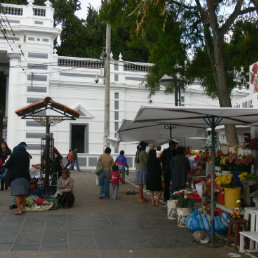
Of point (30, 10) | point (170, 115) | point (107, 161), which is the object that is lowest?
point (107, 161)

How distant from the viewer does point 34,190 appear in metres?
10.4

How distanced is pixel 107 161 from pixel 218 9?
5711mm

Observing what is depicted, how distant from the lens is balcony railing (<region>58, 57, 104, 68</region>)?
21641 millimetres

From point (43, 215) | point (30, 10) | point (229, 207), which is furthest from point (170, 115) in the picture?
point (30, 10)

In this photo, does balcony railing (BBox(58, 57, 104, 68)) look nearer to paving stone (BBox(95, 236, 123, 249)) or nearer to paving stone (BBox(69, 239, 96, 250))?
paving stone (BBox(95, 236, 123, 249))

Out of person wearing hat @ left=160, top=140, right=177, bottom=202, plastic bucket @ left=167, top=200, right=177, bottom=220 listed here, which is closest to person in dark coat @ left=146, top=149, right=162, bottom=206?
person wearing hat @ left=160, top=140, right=177, bottom=202

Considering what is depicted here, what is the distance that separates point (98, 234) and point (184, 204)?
6.45 feet

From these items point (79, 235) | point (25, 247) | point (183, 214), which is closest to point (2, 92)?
point (79, 235)

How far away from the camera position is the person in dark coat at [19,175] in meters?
8.71

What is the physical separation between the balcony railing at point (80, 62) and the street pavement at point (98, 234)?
511 inches

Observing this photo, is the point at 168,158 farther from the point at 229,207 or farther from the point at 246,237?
the point at 246,237

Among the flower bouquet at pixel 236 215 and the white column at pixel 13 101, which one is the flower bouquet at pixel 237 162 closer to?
the flower bouquet at pixel 236 215

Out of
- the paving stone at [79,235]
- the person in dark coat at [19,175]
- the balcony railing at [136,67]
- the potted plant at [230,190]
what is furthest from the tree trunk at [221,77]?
the balcony railing at [136,67]

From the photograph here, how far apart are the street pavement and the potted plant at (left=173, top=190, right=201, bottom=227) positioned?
225 mm
